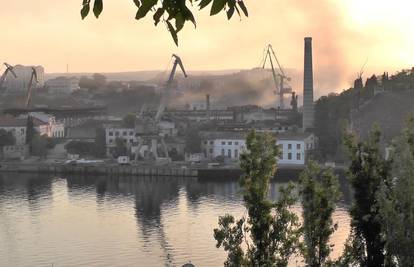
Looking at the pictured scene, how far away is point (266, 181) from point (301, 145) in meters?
9.39

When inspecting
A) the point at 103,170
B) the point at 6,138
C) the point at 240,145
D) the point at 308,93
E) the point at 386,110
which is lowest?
the point at 103,170

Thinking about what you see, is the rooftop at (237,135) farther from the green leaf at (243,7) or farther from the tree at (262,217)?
the green leaf at (243,7)

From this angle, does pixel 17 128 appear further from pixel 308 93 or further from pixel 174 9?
pixel 174 9

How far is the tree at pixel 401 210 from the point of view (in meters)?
2.23

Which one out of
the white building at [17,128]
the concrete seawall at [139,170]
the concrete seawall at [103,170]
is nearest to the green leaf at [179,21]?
the concrete seawall at [139,170]

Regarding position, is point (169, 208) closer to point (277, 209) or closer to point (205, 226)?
point (205, 226)

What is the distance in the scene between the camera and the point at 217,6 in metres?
0.68

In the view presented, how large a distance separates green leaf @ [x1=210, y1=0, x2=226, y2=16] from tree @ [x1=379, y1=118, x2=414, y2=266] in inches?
67.0

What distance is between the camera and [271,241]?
7.70 feet

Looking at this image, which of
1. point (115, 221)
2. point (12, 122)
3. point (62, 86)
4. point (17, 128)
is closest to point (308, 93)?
point (17, 128)

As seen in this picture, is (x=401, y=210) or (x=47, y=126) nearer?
(x=401, y=210)

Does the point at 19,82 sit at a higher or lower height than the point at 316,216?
higher

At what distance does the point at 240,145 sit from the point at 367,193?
963cm

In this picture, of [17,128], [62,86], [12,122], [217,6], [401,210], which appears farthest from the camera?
[62,86]
